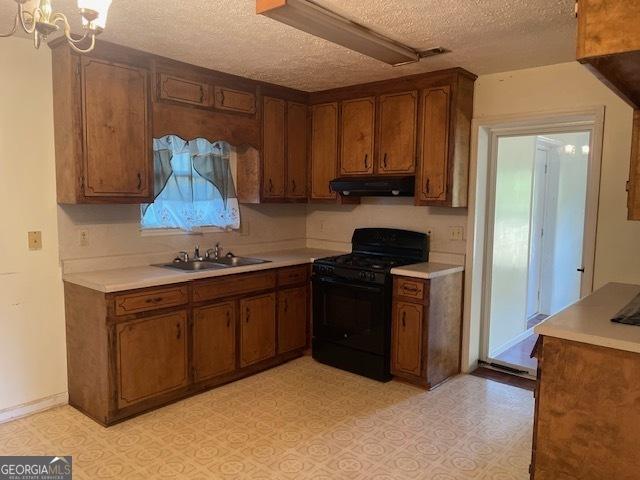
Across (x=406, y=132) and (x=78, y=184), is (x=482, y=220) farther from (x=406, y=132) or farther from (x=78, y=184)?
(x=78, y=184)

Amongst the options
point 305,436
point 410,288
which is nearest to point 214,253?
point 410,288

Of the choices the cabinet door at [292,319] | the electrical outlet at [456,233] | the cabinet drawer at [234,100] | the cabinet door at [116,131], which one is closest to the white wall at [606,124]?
the electrical outlet at [456,233]

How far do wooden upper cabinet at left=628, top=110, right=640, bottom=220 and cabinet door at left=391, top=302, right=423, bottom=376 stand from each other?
5.16 ft

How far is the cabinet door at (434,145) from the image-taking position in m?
3.67

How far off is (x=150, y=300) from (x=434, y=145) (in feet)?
7.67

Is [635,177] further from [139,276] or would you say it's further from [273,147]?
[139,276]

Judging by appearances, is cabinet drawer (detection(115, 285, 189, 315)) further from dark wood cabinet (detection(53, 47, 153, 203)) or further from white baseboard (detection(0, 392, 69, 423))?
white baseboard (detection(0, 392, 69, 423))

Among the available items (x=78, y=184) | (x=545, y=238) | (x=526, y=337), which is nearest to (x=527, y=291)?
(x=526, y=337)

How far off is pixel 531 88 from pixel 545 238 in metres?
2.43

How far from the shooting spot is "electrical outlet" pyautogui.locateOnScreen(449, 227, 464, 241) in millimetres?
3939

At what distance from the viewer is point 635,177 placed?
2.34m

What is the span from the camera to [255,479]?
2461mm

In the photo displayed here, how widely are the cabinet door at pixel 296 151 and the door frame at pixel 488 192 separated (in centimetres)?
152

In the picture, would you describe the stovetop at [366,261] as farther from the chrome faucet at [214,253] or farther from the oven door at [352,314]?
the chrome faucet at [214,253]
